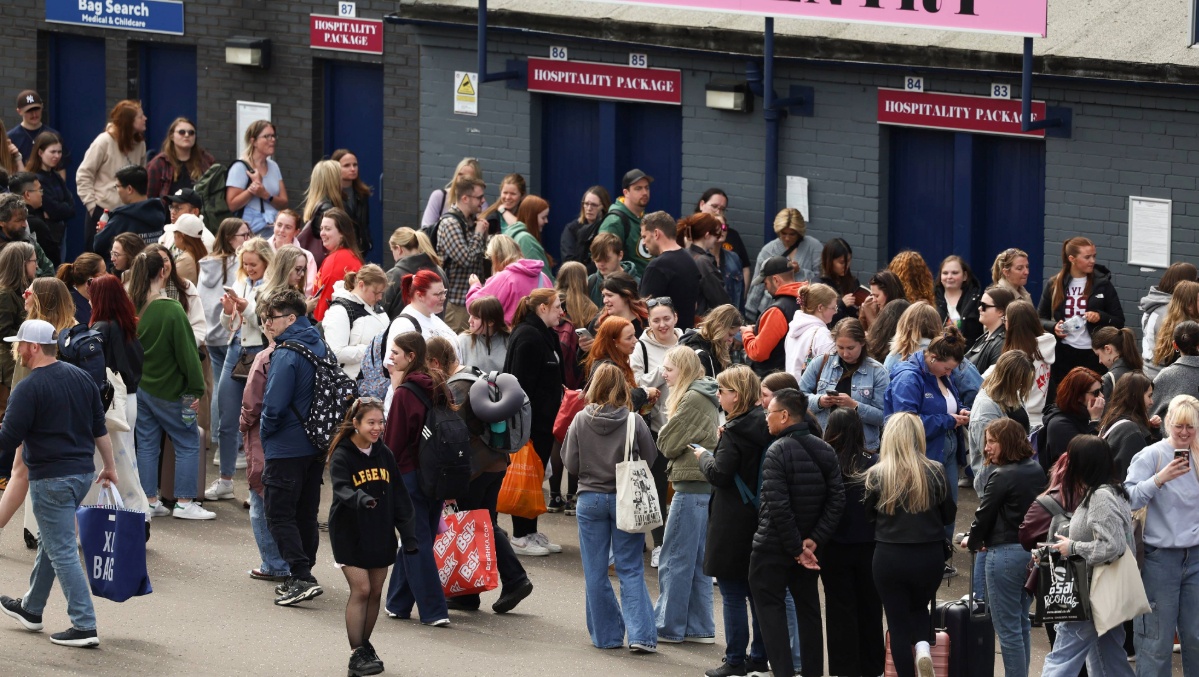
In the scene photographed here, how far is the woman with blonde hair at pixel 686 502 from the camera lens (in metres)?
10.5

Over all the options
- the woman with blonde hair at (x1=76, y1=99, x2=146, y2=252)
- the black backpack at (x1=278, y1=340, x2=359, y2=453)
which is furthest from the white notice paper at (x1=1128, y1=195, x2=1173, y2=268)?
the woman with blonde hair at (x1=76, y1=99, x2=146, y2=252)

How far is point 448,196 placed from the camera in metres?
16.5

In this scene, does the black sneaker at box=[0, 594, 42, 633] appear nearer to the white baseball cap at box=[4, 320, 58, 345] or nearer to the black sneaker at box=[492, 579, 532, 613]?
the white baseball cap at box=[4, 320, 58, 345]

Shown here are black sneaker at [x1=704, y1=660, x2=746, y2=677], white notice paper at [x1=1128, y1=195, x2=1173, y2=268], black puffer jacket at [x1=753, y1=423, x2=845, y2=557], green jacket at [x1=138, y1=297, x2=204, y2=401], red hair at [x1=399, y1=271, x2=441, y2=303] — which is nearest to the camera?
black puffer jacket at [x1=753, y1=423, x2=845, y2=557]

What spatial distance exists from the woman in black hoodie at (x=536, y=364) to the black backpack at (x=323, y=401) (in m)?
1.48

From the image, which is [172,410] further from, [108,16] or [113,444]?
[108,16]

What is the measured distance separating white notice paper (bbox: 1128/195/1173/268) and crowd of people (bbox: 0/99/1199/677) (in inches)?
45.1

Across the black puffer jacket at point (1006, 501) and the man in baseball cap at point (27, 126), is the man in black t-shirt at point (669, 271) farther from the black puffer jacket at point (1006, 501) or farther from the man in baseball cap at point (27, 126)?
the man in baseball cap at point (27, 126)

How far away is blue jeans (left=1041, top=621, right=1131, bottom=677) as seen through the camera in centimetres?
957

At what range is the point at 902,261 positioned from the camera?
45.6 ft

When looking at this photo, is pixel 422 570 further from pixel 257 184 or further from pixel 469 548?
pixel 257 184

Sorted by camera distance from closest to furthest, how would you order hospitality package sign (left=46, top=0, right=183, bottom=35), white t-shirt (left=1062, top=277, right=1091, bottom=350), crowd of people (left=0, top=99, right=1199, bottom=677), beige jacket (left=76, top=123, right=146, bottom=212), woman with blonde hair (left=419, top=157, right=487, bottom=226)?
crowd of people (left=0, top=99, right=1199, bottom=677)
white t-shirt (left=1062, top=277, right=1091, bottom=350)
woman with blonde hair (left=419, top=157, right=487, bottom=226)
beige jacket (left=76, top=123, right=146, bottom=212)
hospitality package sign (left=46, top=0, right=183, bottom=35)

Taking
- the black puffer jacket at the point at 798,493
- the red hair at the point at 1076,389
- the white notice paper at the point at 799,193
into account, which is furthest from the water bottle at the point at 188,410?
the white notice paper at the point at 799,193

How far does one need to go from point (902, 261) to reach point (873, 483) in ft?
15.5
